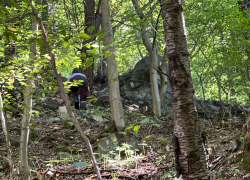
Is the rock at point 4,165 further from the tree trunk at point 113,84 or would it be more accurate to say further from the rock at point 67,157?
the tree trunk at point 113,84

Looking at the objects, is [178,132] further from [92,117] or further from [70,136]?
[92,117]

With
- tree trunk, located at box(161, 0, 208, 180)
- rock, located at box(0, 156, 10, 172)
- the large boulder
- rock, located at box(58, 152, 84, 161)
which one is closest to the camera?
tree trunk, located at box(161, 0, 208, 180)

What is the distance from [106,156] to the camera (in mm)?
3672

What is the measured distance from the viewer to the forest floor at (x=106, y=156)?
2.72m

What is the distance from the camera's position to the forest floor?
8.91ft

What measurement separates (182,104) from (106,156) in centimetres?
230

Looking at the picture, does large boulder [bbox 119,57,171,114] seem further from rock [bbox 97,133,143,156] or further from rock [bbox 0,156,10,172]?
rock [bbox 0,156,10,172]

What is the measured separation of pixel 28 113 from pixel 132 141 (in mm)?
2325

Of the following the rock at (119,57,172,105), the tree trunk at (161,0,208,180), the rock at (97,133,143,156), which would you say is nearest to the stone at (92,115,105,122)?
the rock at (97,133,143,156)

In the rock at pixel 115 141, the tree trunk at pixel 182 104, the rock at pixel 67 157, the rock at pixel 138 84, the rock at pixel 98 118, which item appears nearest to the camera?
the tree trunk at pixel 182 104

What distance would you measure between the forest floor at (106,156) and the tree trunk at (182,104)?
0.55 metres

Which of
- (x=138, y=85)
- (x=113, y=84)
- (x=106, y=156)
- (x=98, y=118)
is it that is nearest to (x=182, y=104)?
(x=106, y=156)

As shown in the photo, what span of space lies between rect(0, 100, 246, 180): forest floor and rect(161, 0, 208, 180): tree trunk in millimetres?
552

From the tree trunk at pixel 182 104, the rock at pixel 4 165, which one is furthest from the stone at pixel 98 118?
the tree trunk at pixel 182 104
